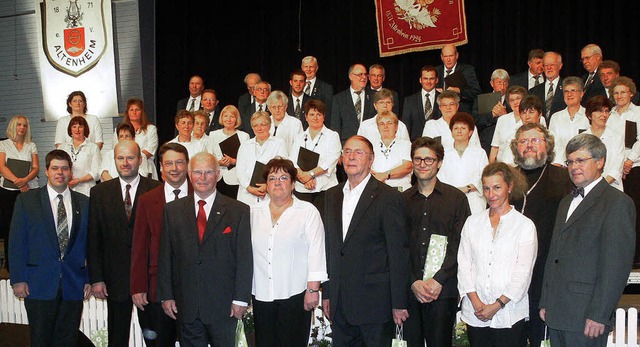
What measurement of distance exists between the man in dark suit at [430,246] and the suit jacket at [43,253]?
7.32 feet

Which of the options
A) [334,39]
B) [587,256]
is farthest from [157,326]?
[334,39]

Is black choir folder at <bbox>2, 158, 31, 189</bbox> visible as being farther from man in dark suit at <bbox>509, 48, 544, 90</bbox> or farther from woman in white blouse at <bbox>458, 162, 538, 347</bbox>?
woman in white blouse at <bbox>458, 162, 538, 347</bbox>

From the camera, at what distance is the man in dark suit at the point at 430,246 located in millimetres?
4098

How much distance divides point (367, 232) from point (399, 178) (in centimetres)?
225

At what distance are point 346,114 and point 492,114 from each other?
5.09 feet

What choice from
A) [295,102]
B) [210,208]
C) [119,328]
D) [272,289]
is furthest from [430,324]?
[295,102]

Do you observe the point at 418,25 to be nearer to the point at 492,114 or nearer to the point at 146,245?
the point at 492,114

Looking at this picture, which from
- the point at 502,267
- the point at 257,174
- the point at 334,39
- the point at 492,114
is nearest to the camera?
the point at 502,267

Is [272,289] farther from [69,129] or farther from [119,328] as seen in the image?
[69,129]

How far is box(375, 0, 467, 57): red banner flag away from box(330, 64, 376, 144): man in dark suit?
194 centimetres

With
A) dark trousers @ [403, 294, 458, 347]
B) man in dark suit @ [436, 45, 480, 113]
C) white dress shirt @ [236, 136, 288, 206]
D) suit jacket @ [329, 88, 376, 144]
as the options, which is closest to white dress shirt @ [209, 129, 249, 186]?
white dress shirt @ [236, 136, 288, 206]

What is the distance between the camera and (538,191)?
4.15 meters

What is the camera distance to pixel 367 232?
4.08 metres

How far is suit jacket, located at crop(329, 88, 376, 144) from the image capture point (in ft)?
25.0
